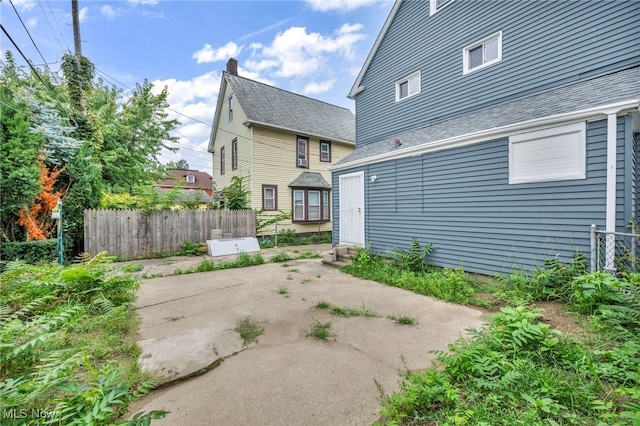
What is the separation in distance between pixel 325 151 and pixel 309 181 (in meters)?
2.28

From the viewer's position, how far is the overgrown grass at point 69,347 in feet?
5.21

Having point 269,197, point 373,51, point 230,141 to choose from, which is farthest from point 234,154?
point 373,51

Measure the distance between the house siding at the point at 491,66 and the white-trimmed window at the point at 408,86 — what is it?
0.56ft

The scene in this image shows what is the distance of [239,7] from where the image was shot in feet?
27.1

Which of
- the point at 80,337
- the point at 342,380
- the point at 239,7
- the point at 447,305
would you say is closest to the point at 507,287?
the point at 447,305

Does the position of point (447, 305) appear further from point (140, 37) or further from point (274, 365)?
point (140, 37)

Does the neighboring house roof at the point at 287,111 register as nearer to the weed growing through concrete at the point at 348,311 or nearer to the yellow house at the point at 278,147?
the yellow house at the point at 278,147

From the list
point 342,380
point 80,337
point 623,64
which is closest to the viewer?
point 342,380

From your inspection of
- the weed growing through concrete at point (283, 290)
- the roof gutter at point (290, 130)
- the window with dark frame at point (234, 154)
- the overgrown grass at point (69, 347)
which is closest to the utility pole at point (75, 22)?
the roof gutter at point (290, 130)

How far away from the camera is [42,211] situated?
22.5ft

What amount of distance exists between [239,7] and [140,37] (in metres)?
3.14

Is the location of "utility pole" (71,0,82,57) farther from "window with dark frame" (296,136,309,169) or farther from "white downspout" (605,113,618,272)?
"white downspout" (605,113,618,272)

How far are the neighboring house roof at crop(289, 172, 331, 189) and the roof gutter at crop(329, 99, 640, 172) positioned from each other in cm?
596

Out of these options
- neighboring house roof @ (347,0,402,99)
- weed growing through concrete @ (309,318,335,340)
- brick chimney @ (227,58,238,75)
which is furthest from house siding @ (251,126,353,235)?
weed growing through concrete @ (309,318,335,340)
